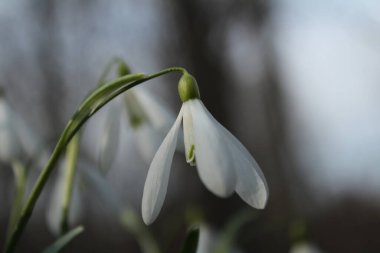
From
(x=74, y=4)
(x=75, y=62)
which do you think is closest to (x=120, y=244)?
(x=75, y=62)

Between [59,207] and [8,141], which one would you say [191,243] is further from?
[59,207]

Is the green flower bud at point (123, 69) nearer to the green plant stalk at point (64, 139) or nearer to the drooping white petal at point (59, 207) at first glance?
the green plant stalk at point (64, 139)

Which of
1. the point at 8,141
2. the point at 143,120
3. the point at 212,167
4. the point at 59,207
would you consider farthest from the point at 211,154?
the point at 59,207

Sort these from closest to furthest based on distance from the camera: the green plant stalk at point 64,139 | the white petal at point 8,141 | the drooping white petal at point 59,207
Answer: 1. the green plant stalk at point 64,139
2. the white petal at point 8,141
3. the drooping white petal at point 59,207

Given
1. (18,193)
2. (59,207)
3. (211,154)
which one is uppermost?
(211,154)

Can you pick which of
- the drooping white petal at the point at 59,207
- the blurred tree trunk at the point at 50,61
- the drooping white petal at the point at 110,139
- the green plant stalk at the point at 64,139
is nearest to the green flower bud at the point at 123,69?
the drooping white petal at the point at 110,139

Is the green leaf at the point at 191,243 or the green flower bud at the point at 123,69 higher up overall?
the green flower bud at the point at 123,69

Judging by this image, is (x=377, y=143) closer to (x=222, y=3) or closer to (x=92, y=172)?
(x=222, y=3)

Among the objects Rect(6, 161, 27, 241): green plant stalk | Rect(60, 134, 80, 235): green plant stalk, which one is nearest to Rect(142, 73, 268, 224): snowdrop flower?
Rect(60, 134, 80, 235): green plant stalk
